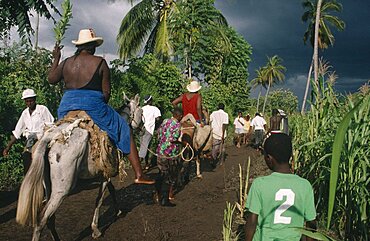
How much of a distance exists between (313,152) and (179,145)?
2.65 metres

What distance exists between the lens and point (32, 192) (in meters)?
4.42

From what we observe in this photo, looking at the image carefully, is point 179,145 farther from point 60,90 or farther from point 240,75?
point 240,75

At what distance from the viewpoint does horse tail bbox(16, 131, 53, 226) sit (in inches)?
172

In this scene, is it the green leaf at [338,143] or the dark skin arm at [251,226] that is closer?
the green leaf at [338,143]

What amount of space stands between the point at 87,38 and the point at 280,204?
344 cm


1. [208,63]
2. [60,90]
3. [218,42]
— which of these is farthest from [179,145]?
[208,63]

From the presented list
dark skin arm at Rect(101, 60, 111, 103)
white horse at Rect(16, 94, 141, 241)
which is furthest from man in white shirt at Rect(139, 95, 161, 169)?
white horse at Rect(16, 94, 141, 241)

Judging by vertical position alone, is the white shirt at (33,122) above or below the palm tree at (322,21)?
below

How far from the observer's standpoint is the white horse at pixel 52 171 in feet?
14.5

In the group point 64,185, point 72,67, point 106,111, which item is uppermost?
point 72,67

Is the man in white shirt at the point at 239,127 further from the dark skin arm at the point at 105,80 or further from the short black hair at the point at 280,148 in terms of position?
the short black hair at the point at 280,148

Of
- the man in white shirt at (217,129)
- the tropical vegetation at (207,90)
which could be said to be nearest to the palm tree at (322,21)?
the tropical vegetation at (207,90)

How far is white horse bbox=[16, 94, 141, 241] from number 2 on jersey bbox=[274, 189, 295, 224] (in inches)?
104

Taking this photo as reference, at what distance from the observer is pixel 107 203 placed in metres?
7.87
